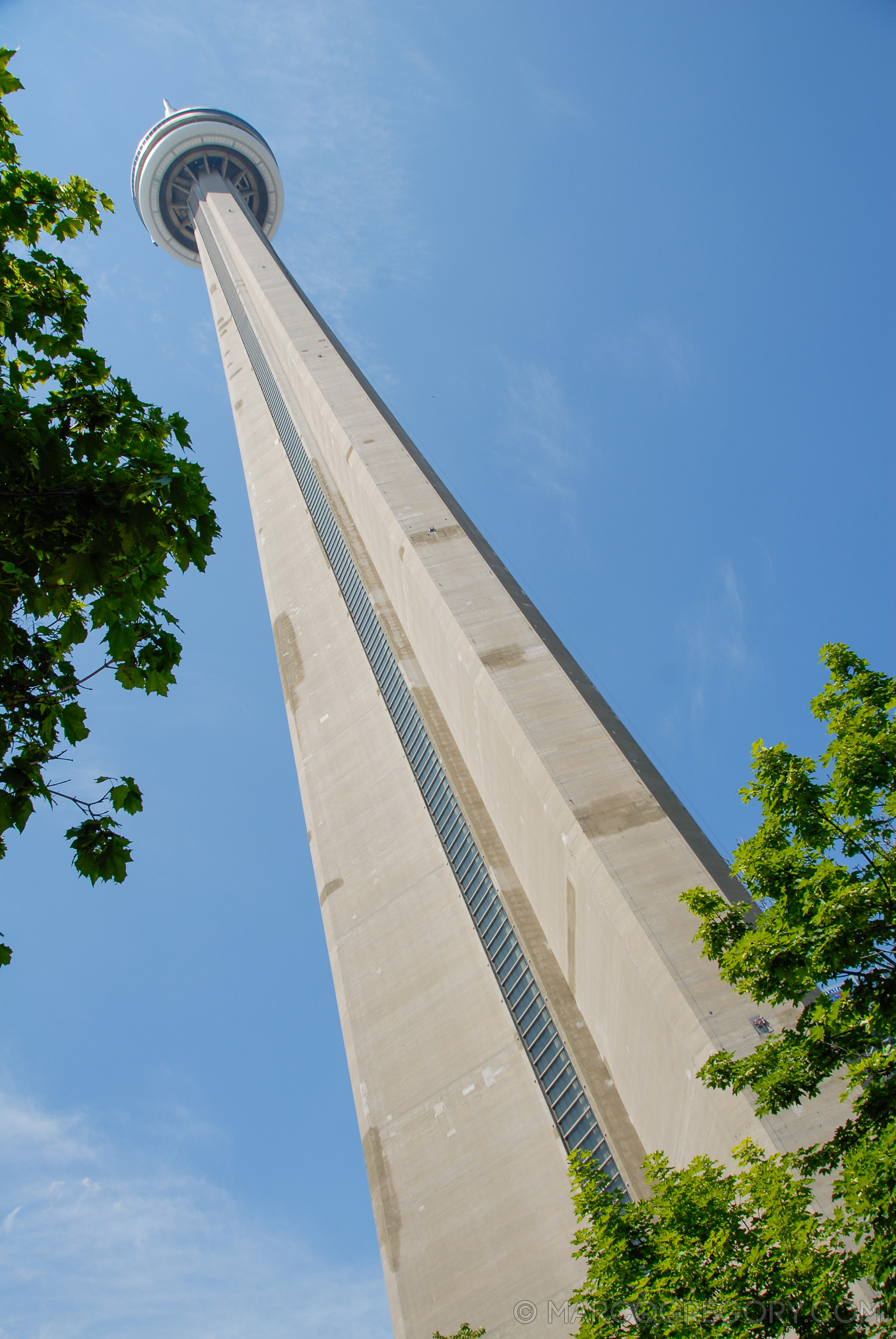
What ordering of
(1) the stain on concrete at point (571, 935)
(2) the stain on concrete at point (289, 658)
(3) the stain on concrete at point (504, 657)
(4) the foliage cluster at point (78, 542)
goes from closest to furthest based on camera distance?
(4) the foliage cluster at point (78, 542), (1) the stain on concrete at point (571, 935), (3) the stain on concrete at point (504, 657), (2) the stain on concrete at point (289, 658)

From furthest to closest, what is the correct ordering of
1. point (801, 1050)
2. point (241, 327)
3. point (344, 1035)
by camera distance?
point (241, 327) → point (344, 1035) → point (801, 1050)

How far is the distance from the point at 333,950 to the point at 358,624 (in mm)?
13384

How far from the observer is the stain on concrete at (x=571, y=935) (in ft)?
46.7

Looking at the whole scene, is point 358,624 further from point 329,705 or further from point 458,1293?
point 458,1293

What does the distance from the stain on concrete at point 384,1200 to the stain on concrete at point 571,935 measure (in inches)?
251

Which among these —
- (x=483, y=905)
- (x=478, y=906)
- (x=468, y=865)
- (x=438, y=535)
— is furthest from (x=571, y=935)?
(x=438, y=535)

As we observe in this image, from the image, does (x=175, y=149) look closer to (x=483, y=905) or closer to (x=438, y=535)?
(x=438, y=535)

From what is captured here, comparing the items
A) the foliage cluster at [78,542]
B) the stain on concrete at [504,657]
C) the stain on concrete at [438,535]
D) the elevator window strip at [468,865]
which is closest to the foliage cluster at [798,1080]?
the elevator window strip at [468,865]

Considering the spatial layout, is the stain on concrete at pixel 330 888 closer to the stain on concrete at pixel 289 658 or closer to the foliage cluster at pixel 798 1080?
the stain on concrete at pixel 289 658

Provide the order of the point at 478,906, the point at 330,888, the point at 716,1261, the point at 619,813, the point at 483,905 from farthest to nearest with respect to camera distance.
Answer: the point at 330,888
the point at 478,906
the point at 483,905
the point at 619,813
the point at 716,1261

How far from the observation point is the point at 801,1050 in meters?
6.84

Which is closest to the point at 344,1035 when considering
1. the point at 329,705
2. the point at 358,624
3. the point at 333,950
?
the point at 333,950

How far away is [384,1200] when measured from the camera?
1839 cm

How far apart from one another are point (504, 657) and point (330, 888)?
12129 millimetres
